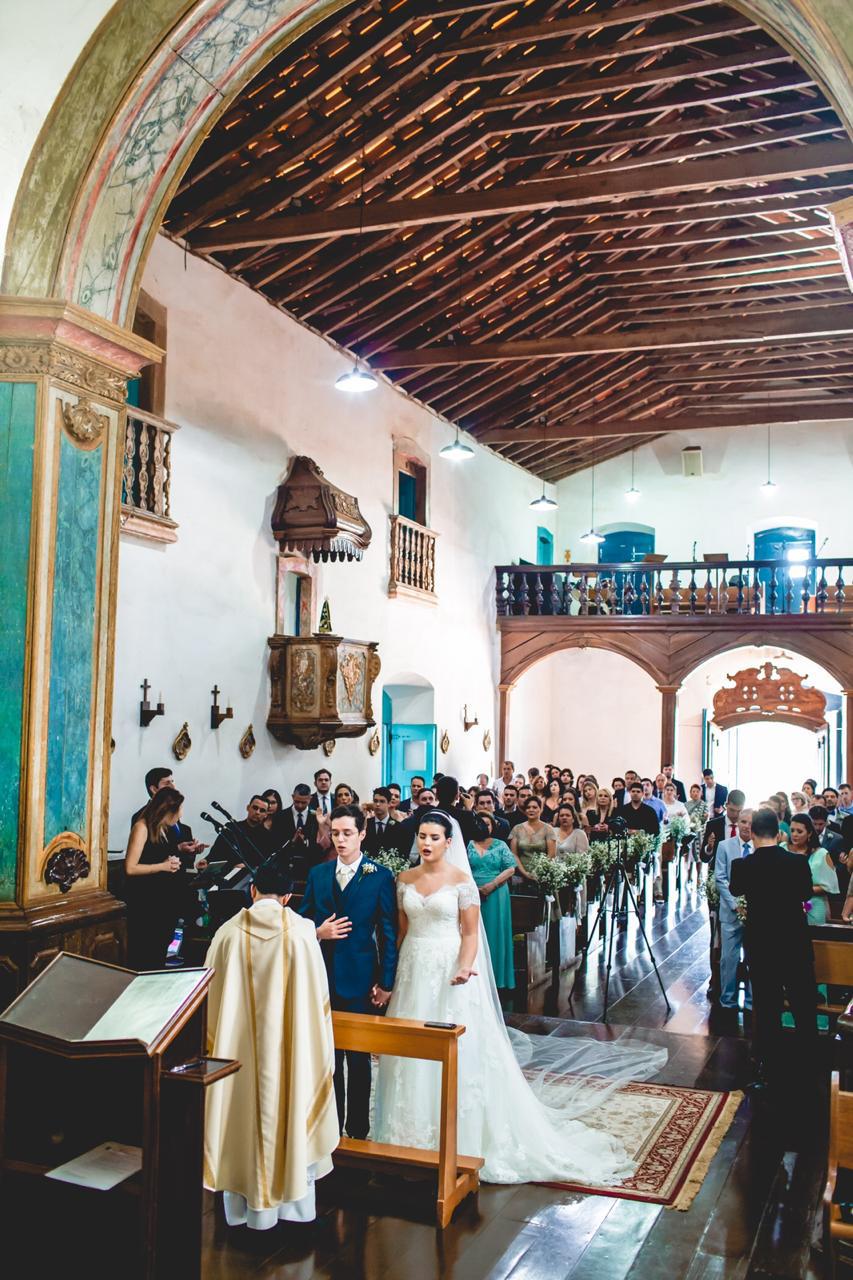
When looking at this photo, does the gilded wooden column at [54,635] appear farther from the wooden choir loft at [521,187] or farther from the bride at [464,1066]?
the wooden choir loft at [521,187]

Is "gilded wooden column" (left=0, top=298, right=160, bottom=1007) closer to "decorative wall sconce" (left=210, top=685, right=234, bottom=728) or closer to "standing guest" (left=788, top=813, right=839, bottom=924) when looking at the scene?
"standing guest" (left=788, top=813, right=839, bottom=924)

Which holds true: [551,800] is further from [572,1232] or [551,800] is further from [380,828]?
[572,1232]

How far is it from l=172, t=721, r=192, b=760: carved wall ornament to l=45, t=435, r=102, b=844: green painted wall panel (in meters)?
5.10

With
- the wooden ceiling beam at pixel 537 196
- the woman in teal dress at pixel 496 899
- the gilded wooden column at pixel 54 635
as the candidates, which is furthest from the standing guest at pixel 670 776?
the gilded wooden column at pixel 54 635

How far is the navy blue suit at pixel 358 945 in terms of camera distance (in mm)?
5324

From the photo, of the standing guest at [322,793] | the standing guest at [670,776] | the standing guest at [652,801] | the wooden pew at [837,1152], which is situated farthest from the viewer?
the standing guest at [670,776]

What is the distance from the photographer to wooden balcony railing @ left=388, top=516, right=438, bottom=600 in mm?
15070

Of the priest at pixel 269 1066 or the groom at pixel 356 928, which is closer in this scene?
the priest at pixel 269 1066

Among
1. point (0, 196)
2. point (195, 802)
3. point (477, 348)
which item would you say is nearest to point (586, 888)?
point (195, 802)

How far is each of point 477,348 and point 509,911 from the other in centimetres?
782

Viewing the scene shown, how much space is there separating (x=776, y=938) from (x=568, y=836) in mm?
3843

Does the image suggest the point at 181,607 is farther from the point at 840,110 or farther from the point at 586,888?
the point at 840,110

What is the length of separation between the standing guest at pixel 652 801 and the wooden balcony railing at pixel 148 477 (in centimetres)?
680

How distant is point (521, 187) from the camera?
10.7 metres
